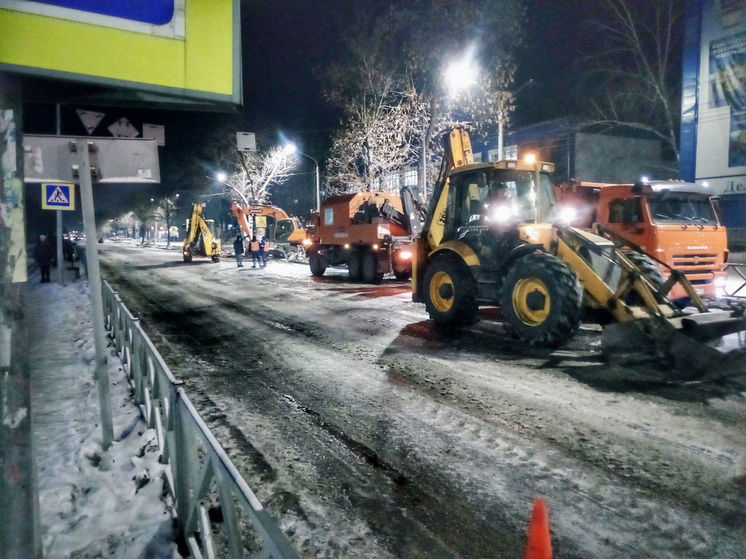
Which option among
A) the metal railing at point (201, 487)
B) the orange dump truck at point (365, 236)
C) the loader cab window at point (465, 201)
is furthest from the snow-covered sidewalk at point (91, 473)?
the orange dump truck at point (365, 236)

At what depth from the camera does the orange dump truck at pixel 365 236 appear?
17.4 meters

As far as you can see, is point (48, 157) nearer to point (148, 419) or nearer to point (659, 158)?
point (148, 419)

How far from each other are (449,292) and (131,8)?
7.49 metres

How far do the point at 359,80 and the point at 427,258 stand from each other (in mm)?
16322

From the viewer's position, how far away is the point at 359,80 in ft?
78.2

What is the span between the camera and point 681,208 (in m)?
10.7

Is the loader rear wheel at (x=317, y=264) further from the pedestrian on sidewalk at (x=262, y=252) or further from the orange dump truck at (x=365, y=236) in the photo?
the pedestrian on sidewalk at (x=262, y=252)

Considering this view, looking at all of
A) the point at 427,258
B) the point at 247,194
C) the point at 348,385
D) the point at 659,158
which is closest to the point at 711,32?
the point at 659,158

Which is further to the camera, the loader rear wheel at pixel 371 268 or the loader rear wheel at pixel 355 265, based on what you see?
the loader rear wheel at pixel 355 265

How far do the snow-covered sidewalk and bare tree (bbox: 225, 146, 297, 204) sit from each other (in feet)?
113

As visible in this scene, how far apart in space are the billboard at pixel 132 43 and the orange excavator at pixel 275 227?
26408mm

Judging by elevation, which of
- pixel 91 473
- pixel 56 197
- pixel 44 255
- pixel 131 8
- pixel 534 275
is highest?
pixel 131 8

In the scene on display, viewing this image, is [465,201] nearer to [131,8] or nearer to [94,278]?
[94,278]

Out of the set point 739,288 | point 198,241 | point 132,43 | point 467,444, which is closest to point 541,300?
point 467,444
